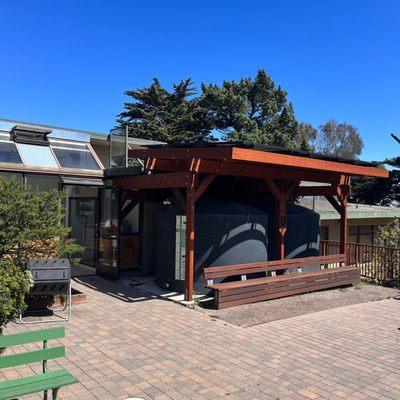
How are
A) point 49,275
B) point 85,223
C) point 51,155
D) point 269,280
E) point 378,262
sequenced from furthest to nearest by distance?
point 85,223 < point 378,262 < point 51,155 < point 269,280 < point 49,275

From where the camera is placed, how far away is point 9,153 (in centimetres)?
1055

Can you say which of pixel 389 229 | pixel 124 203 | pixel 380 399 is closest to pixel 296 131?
pixel 389 229

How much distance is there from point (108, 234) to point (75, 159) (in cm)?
233

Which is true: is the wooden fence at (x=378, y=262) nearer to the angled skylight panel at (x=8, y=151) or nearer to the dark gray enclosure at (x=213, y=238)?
the dark gray enclosure at (x=213, y=238)

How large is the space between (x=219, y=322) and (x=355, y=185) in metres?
27.4

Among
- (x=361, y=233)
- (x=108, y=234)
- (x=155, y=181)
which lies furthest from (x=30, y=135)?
(x=361, y=233)

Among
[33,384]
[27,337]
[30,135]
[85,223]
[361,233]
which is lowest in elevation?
[33,384]

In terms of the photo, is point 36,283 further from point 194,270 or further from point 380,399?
point 380,399

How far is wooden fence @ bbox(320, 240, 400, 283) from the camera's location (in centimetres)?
1171

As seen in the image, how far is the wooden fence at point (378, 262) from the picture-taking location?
38.4 ft

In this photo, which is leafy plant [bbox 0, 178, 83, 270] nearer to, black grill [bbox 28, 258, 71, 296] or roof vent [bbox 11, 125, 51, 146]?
black grill [bbox 28, 258, 71, 296]

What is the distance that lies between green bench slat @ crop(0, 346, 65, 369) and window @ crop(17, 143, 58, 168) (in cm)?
743

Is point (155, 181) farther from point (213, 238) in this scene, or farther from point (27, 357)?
point (27, 357)

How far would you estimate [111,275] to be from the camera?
10695 millimetres
